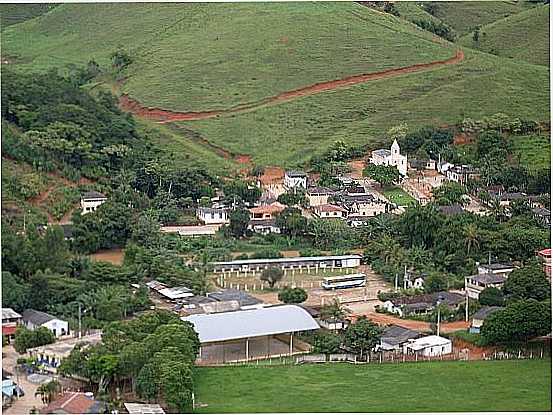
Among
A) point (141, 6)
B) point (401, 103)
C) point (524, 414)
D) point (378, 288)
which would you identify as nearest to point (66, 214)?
point (141, 6)

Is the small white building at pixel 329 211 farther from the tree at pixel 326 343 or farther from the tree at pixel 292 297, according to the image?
the tree at pixel 326 343

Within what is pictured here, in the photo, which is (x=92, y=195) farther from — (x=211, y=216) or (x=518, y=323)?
(x=518, y=323)

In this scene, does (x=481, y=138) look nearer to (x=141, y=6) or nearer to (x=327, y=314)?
(x=327, y=314)

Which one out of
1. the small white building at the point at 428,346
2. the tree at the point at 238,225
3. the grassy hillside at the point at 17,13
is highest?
the grassy hillside at the point at 17,13

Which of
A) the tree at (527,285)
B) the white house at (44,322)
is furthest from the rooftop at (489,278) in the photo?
the white house at (44,322)

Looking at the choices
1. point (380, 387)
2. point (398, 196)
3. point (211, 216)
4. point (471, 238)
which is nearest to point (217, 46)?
point (211, 216)
